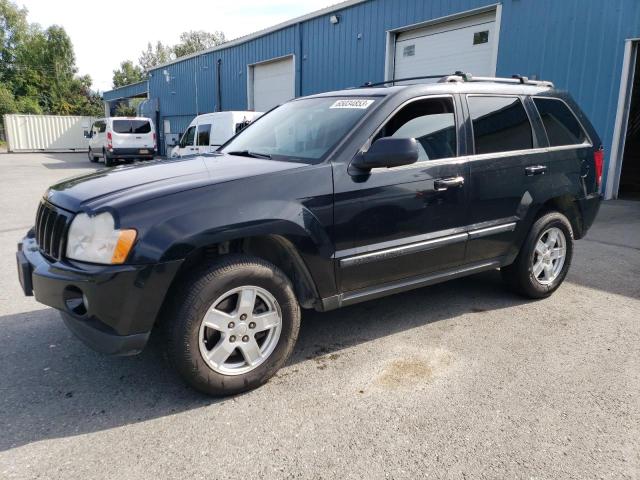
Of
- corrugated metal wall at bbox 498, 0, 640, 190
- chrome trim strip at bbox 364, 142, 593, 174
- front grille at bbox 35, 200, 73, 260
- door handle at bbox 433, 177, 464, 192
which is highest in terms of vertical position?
corrugated metal wall at bbox 498, 0, 640, 190

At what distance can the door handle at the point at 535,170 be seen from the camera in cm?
397

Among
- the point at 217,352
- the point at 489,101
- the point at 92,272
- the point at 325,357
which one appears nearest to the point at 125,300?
the point at 92,272

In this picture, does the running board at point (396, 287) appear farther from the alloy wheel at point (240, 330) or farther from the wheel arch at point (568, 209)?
the wheel arch at point (568, 209)

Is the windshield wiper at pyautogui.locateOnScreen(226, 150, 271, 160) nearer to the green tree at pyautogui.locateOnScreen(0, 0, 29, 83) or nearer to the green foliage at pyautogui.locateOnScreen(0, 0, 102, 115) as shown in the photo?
the green foliage at pyautogui.locateOnScreen(0, 0, 102, 115)

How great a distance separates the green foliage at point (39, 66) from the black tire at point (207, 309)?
59.1m

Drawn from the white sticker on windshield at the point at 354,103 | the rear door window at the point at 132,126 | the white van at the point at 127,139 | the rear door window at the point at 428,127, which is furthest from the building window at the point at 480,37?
the rear door window at the point at 132,126

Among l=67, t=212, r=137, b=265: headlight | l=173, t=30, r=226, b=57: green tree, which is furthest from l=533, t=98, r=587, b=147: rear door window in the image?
l=173, t=30, r=226, b=57: green tree

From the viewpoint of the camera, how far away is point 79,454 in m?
2.29

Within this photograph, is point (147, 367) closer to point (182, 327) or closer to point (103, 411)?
point (103, 411)

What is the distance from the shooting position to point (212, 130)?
11.6m

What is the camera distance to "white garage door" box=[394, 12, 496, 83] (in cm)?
1078

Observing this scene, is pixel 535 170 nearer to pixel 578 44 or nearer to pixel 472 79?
pixel 472 79

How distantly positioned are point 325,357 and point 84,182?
1885 millimetres

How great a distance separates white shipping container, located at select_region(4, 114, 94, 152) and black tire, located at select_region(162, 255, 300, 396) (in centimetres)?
3323
